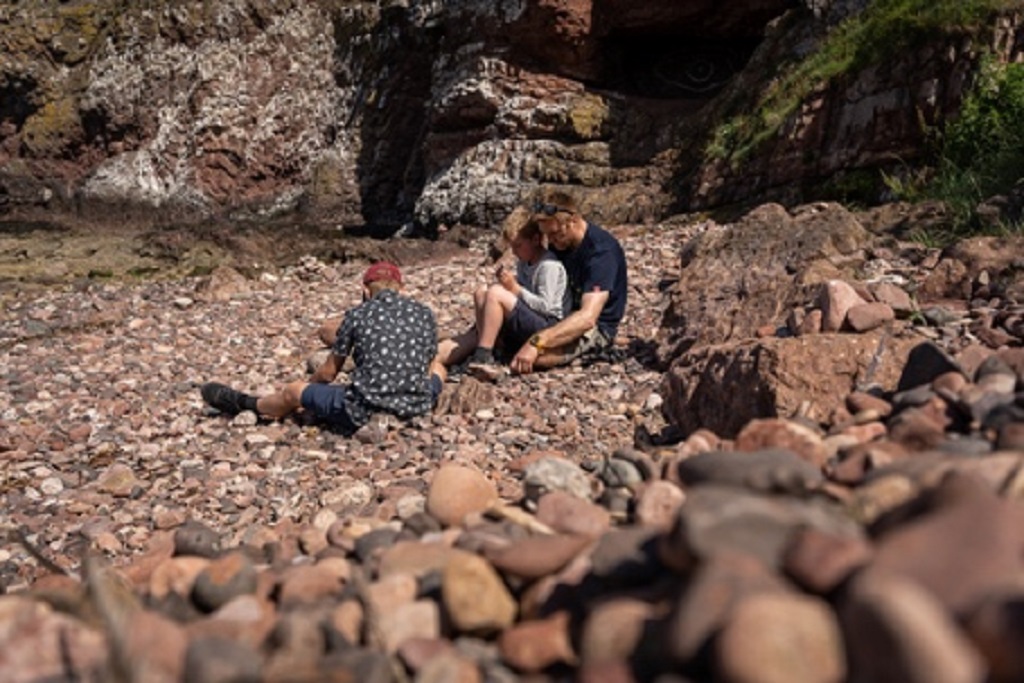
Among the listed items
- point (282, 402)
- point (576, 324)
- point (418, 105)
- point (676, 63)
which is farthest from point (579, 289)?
point (418, 105)

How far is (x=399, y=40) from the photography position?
18.3 meters

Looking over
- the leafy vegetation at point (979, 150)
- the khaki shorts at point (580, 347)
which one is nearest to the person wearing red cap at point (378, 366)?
the khaki shorts at point (580, 347)

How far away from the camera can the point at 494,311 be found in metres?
6.23

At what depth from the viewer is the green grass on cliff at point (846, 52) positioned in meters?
9.03

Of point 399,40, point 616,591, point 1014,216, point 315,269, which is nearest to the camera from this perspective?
point 616,591

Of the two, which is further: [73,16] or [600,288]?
[73,16]

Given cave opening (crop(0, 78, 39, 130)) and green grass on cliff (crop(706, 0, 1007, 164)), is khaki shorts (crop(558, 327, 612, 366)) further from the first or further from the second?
cave opening (crop(0, 78, 39, 130))

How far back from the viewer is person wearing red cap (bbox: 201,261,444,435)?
5.27m

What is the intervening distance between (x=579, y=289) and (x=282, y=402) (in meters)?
2.23

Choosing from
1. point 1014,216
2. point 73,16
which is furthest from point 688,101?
point 73,16

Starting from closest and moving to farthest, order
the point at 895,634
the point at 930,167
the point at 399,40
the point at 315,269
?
the point at 895,634
the point at 930,167
the point at 315,269
the point at 399,40

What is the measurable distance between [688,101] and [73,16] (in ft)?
53.8

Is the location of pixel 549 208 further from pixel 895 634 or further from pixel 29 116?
pixel 29 116

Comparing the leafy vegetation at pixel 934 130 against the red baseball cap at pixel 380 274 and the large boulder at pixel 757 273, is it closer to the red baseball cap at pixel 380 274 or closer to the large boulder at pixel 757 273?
the large boulder at pixel 757 273
